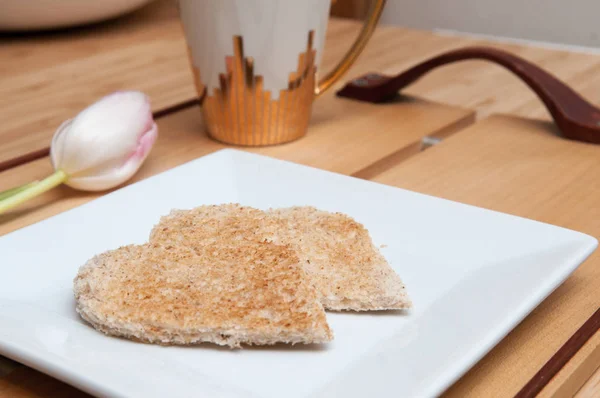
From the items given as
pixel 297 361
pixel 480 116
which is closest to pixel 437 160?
pixel 480 116

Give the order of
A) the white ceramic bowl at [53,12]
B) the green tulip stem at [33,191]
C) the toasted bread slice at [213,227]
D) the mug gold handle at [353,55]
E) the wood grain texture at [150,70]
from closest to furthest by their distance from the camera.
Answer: the toasted bread slice at [213,227], the green tulip stem at [33,191], the mug gold handle at [353,55], the wood grain texture at [150,70], the white ceramic bowl at [53,12]

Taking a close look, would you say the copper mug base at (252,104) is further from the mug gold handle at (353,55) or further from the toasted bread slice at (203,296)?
the toasted bread slice at (203,296)

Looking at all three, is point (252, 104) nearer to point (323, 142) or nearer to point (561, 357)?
point (323, 142)

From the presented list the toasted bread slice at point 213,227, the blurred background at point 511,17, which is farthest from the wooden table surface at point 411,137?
the blurred background at point 511,17

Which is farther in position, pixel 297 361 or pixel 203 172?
pixel 203 172

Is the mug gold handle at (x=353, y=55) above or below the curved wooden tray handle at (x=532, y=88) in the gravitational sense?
above

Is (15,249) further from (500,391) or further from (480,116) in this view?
(480,116)

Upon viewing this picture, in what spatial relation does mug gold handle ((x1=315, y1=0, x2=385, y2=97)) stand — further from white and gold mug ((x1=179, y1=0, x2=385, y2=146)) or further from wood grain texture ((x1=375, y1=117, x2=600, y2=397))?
wood grain texture ((x1=375, y1=117, x2=600, y2=397))
